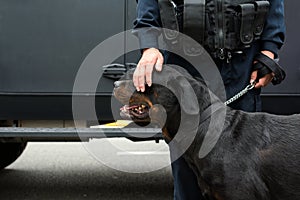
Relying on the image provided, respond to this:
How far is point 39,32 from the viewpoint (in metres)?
4.82

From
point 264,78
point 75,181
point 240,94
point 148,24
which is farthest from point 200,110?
point 75,181

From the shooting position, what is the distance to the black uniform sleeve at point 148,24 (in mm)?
3230

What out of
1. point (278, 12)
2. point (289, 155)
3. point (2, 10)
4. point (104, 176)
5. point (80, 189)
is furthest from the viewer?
point (104, 176)

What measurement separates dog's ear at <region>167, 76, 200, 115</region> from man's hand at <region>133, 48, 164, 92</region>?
0.12 metres

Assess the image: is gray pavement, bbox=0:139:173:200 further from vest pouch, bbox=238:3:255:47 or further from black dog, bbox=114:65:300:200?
vest pouch, bbox=238:3:255:47

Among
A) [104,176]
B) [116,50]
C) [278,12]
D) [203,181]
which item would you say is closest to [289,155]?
[203,181]

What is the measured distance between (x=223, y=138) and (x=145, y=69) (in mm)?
568

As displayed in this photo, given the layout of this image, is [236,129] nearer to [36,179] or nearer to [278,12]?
[278,12]

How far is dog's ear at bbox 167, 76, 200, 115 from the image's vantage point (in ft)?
10.2

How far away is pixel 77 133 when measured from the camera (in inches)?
185

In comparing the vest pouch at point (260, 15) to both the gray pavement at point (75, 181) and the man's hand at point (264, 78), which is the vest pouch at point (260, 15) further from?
the gray pavement at point (75, 181)

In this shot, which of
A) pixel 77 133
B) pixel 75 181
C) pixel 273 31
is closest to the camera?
pixel 273 31

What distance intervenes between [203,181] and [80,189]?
2.95 metres

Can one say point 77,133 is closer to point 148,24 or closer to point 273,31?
point 148,24
